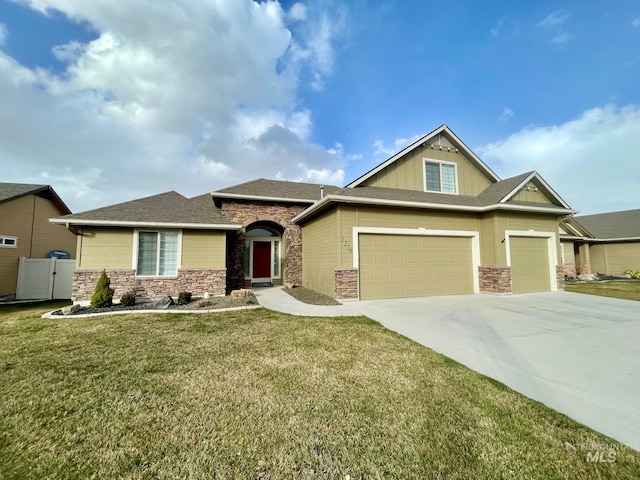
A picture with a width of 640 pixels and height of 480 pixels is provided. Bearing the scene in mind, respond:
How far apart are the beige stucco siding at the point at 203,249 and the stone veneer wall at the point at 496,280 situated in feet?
35.5

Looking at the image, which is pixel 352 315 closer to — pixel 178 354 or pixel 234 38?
pixel 178 354

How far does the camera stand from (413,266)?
9.70m

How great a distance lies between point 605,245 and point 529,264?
16.7 meters

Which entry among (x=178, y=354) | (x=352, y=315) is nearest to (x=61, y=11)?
(x=178, y=354)

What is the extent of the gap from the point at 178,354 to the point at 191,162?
654 inches

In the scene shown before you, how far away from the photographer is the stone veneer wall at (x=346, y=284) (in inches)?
343

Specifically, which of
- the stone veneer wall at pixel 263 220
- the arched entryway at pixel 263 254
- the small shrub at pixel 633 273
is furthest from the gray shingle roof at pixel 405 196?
the small shrub at pixel 633 273

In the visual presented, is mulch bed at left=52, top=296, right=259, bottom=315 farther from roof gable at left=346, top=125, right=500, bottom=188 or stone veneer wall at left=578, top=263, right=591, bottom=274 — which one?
stone veneer wall at left=578, top=263, right=591, bottom=274

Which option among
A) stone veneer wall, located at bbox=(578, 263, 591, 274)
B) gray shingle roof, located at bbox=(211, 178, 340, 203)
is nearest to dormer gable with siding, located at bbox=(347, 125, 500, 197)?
gray shingle roof, located at bbox=(211, 178, 340, 203)

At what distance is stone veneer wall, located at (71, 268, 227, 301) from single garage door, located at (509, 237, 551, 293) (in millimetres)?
12043

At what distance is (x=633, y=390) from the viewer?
122 inches

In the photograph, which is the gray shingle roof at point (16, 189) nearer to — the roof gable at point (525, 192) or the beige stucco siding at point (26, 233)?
the beige stucco siding at point (26, 233)

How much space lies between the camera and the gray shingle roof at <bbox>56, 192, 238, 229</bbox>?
900 cm

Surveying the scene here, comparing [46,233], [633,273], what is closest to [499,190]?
[633,273]
